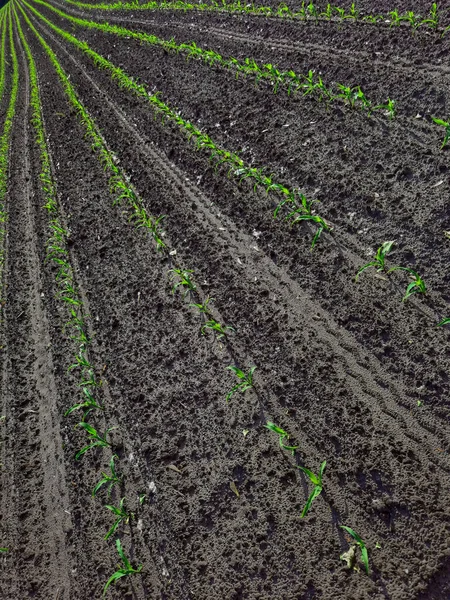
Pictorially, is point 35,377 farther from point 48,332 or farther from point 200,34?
point 200,34

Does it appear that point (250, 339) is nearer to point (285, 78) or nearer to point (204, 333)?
point (204, 333)

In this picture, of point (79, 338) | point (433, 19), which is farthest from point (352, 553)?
point (433, 19)

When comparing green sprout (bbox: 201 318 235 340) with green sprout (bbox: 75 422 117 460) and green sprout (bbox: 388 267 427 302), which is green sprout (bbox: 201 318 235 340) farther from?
green sprout (bbox: 388 267 427 302)

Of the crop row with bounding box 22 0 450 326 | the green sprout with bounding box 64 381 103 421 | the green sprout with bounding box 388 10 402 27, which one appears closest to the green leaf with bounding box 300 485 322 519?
the green sprout with bounding box 64 381 103 421

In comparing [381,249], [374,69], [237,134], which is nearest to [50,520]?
[381,249]

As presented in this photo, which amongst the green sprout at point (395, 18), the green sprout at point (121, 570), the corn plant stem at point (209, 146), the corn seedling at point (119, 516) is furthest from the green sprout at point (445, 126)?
the green sprout at point (121, 570)

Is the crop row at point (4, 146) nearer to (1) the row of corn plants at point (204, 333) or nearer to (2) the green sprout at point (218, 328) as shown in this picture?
(1) the row of corn plants at point (204, 333)
